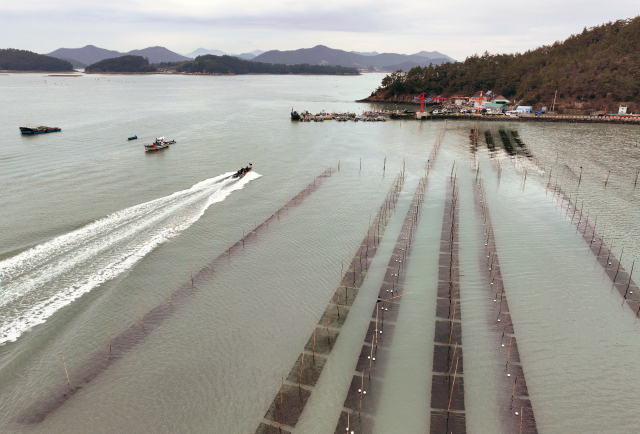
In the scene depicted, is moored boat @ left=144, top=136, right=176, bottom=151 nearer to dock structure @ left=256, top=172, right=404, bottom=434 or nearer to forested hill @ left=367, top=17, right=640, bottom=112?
dock structure @ left=256, top=172, right=404, bottom=434

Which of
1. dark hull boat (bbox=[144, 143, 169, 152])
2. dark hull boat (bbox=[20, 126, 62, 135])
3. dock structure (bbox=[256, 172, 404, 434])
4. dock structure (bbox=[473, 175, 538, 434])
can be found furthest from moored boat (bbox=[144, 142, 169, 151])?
dock structure (bbox=[473, 175, 538, 434])

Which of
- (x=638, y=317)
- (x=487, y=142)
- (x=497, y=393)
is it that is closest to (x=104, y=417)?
(x=497, y=393)

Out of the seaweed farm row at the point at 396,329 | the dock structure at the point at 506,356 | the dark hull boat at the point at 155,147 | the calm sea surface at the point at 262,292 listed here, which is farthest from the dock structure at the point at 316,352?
the dark hull boat at the point at 155,147

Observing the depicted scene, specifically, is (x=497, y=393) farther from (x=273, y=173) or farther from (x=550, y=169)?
(x=550, y=169)

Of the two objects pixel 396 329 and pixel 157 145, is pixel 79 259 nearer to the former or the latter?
pixel 396 329

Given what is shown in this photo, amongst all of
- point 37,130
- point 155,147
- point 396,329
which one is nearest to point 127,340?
point 396,329

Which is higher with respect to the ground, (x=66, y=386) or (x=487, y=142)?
(x=487, y=142)
